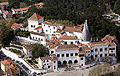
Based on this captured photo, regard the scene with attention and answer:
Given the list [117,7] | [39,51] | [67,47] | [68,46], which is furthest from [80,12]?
[39,51]

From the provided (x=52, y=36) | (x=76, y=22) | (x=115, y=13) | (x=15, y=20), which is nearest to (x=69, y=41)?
(x=52, y=36)

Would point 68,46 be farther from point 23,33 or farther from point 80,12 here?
point 80,12

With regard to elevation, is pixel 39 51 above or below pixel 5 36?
below

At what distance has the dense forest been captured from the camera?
7506 centimetres

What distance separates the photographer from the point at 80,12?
306ft

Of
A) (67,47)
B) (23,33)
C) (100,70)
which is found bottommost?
(100,70)

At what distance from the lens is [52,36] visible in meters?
70.4

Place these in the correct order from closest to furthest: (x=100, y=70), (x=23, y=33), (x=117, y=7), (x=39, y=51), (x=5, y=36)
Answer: (x=100, y=70), (x=39, y=51), (x=5, y=36), (x=23, y=33), (x=117, y=7)

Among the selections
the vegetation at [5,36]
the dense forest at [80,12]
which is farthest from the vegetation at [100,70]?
the vegetation at [5,36]

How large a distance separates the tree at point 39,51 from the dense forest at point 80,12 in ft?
45.5

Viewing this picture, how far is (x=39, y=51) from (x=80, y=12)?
32765mm

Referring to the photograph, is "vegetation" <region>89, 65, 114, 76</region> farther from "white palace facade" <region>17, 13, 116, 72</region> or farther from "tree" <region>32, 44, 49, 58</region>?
"tree" <region>32, 44, 49, 58</region>

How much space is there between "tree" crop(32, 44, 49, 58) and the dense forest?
13.9 m

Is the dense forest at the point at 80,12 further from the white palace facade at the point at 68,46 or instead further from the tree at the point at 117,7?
the white palace facade at the point at 68,46
